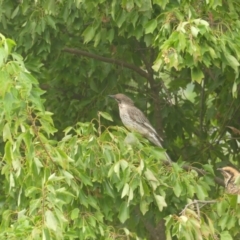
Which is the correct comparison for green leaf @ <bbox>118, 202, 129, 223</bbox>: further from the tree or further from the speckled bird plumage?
the speckled bird plumage

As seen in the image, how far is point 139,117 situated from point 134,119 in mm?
63

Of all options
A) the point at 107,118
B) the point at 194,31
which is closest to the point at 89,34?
the point at 107,118

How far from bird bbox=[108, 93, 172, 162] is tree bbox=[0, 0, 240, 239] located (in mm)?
249

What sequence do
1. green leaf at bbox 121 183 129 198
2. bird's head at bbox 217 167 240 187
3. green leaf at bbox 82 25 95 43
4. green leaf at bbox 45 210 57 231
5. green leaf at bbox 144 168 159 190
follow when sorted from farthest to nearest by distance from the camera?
1. bird's head at bbox 217 167 240 187
2. green leaf at bbox 82 25 95 43
3. green leaf at bbox 144 168 159 190
4. green leaf at bbox 121 183 129 198
5. green leaf at bbox 45 210 57 231

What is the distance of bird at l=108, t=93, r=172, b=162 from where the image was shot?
494 inches

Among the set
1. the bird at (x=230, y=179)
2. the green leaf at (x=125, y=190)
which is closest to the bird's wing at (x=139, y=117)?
the bird at (x=230, y=179)

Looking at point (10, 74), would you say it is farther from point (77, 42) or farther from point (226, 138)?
point (226, 138)

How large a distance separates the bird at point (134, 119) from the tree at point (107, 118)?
249mm

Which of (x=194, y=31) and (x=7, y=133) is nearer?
(x=7, y=133)

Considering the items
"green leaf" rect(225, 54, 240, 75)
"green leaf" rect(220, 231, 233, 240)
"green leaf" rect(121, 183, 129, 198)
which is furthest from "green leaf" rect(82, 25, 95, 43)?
"green leaf" rect(220, 231, 233, 240)

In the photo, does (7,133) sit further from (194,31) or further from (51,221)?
(194,31)

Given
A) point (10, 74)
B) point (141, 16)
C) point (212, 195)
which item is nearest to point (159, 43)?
point (141, 16)

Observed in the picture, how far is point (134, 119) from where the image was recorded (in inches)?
508

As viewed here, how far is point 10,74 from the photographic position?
7.78 meters
